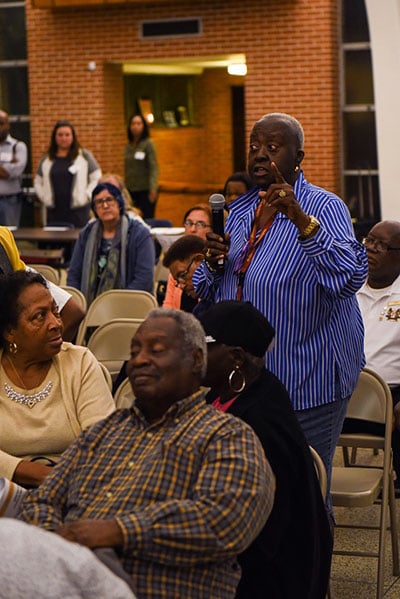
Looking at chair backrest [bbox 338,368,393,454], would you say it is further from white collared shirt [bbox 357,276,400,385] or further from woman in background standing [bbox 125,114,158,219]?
woman in background standing [bbox 125,114,158,219]

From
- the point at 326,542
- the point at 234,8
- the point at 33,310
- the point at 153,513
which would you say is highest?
the point at 234,8

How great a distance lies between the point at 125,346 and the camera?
679 centimetres

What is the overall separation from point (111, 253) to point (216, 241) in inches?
179

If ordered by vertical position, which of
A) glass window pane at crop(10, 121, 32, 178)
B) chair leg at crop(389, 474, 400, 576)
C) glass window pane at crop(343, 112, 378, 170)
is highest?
glass window pane at crop(10, 121, 32, 178)

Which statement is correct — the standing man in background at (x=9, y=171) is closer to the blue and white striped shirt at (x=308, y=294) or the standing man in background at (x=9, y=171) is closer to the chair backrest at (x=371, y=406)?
the chair backrest at (x=371, y=406)

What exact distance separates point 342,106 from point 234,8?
210 centimetres

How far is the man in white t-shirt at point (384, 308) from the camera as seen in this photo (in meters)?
5.88

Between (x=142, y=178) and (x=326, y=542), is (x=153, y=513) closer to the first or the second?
(x=326, y=542)

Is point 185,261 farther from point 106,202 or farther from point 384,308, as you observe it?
point 106,202

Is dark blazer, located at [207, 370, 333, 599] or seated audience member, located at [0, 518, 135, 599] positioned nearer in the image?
seated audience member, located at [0, 518, 135, 599]

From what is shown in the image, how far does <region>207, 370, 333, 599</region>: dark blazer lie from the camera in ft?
11.4

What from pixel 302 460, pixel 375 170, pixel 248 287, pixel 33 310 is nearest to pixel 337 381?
pixel 248 287

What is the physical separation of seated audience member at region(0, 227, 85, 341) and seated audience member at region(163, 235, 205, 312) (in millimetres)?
1258

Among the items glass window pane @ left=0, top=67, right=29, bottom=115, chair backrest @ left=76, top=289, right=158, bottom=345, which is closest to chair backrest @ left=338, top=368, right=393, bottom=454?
chair backrest @ left=76, top=289, right=158, bottom=345
